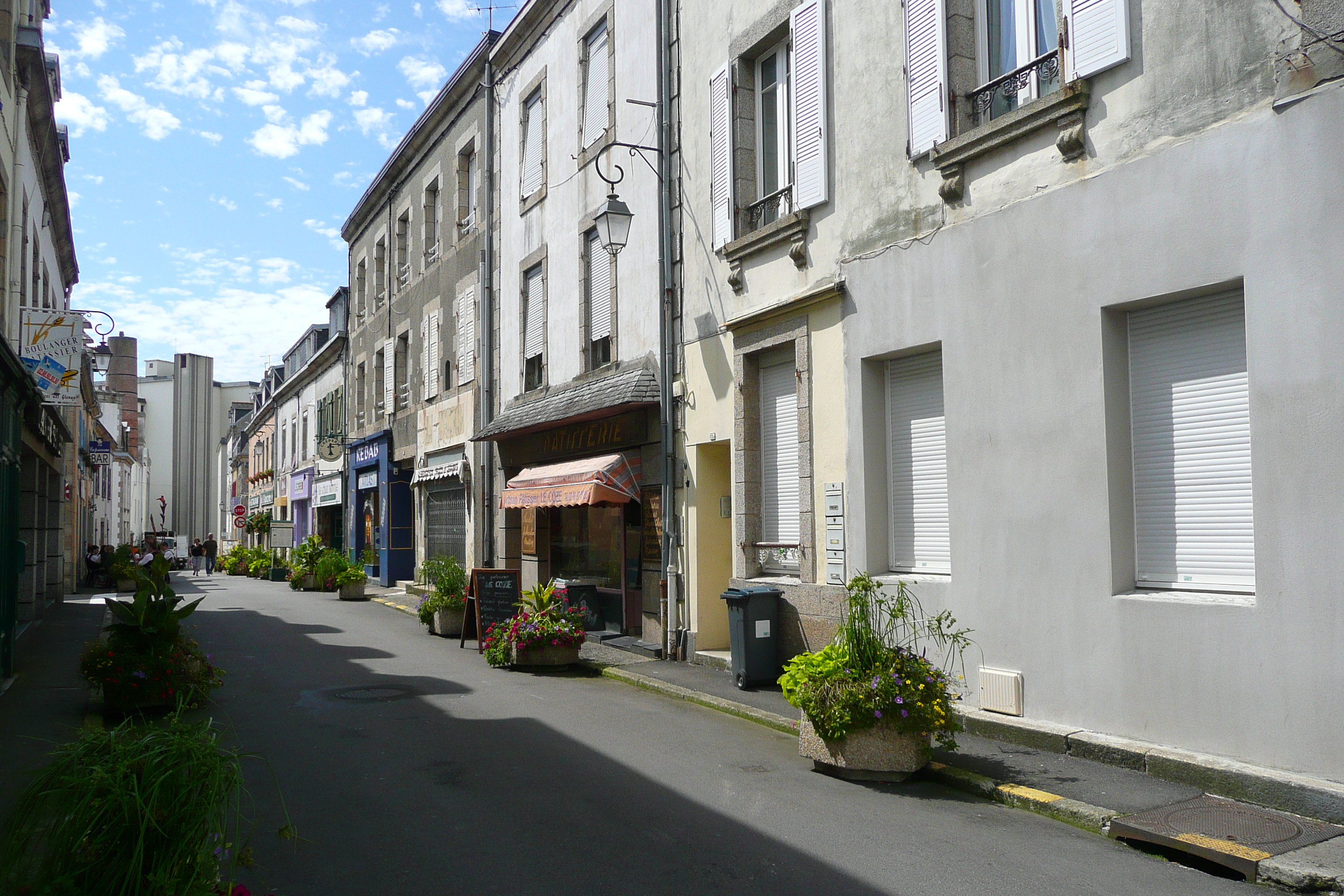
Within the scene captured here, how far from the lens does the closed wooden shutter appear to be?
15109 millimetres

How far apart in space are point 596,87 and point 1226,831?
42.5ft

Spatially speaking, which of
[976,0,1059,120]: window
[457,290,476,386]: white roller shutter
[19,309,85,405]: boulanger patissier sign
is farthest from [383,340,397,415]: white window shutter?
[976,0,1059,120]: window

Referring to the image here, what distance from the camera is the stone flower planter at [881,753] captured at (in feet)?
21.8

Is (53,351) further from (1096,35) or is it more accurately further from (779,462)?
(1096,35)

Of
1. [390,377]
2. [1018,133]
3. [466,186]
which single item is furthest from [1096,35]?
[390,377]

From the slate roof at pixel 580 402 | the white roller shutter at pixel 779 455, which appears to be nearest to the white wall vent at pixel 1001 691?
the white roller shutter at pixel 779 455

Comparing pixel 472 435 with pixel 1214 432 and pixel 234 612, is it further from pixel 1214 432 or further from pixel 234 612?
pixel 1214 432

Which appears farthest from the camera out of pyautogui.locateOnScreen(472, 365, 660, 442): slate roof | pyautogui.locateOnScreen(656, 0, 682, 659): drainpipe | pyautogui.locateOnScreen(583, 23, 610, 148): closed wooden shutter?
pyautogui.locateOnScreen(583, 23, 610, 148): closed wooden shutter

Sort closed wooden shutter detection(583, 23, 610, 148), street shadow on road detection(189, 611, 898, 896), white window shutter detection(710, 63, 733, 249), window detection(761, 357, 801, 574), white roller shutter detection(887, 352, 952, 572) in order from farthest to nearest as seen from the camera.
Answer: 1. closed wooden shutter detection(583, 23, 610, 148)
2. white window shutter detection(710, 63, 733, 249)
3. window detection(761, 357, 801, 574)
4. white roller shutter detection(887, 352, 952, 572)
5. street shadow on road detection(189, 611, 898, 896)

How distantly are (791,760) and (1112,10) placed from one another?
5.54 meters

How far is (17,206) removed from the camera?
577 inches

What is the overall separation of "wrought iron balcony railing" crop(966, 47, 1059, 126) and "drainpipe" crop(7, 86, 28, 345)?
12311mm

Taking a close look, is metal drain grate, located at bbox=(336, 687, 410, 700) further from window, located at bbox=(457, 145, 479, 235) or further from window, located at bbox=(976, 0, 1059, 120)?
window, located at bbox=(457, 145, 479, 235)

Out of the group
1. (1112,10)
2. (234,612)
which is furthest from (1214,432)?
(234,612)
